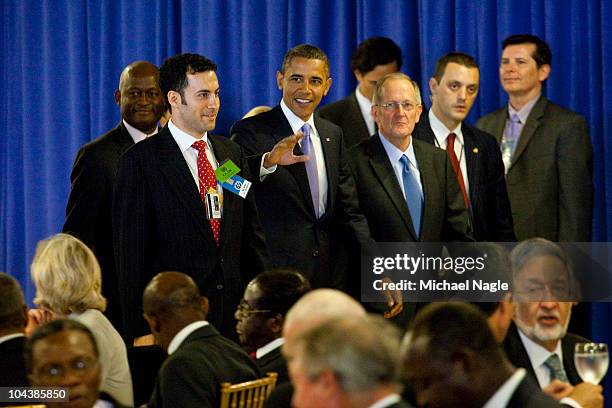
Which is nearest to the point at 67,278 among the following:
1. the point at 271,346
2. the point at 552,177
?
the point at 271,346

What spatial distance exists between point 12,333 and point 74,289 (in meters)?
0.40

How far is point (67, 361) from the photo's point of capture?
9.83ft

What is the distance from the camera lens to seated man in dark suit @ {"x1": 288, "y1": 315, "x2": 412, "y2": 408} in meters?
2.23

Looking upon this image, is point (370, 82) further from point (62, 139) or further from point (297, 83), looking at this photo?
point (62, 139)

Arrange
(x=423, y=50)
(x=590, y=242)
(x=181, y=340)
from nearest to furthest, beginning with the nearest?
(x=181, y=340) < (x=590, y=242) < (x=423, y=50)

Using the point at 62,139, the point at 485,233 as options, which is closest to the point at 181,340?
the point at 485,233

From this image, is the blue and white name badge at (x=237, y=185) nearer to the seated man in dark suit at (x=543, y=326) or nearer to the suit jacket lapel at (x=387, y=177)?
the suit jacket lapel at (x=387, y=177)

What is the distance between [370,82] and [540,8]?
3.69ft

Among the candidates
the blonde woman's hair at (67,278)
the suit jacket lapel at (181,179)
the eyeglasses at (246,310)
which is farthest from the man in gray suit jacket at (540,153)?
the blonde woman's hair at (67,278)

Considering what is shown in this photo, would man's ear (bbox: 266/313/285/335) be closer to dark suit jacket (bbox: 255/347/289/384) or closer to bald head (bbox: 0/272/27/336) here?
dark suit jacket (bbox: 255/347/289/384)

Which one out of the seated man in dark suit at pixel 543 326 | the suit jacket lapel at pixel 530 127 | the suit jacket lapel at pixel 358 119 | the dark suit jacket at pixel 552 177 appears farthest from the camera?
the suit jacket lapel at pixel 358 119

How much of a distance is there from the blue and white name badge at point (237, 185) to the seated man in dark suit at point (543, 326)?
1.37 m

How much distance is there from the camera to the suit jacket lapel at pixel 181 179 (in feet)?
15.8

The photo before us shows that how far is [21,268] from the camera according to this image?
25.6 ft
